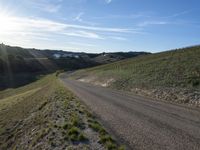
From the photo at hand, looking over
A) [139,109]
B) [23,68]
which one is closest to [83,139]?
[139,109]

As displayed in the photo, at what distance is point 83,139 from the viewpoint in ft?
39.5

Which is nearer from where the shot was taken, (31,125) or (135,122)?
(135,122)

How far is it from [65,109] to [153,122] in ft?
24.5

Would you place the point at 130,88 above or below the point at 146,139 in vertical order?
below

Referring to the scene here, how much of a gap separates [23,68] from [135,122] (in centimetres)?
11801

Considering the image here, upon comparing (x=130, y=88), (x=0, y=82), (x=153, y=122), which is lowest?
(x=0, y=82)

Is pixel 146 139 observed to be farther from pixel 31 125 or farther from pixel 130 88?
pixel 130 88

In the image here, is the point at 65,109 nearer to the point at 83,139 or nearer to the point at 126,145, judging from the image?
the point at 83,139

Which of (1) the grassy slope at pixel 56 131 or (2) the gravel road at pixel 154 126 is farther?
(1) the grassy slope at pixel 56 131

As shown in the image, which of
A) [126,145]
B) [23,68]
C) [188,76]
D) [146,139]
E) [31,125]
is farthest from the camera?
[23,68]

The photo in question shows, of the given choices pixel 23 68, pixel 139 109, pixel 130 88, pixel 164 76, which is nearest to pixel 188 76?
pixel 164 76

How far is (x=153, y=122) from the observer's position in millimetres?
15016

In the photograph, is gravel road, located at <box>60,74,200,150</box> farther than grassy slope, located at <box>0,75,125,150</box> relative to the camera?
No

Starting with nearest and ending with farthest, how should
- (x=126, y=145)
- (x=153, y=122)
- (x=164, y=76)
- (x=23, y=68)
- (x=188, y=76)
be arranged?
1. (x=126, y=145)
2. (x=153, y=122)
3. (x=188, y=76)
4. (x=164, y=76)
5. (x=23, y=68)
